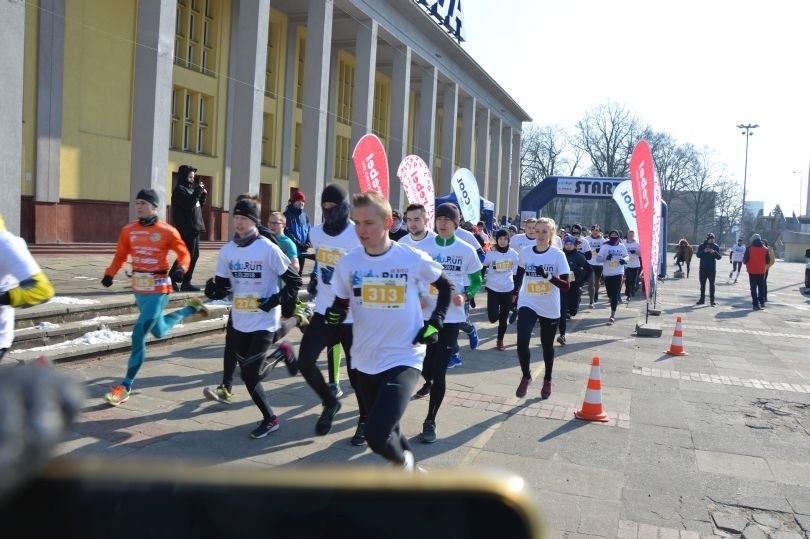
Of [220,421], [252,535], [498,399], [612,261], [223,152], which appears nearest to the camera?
[252,535]

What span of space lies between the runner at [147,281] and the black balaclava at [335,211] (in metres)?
1.47

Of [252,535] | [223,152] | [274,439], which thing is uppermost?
[223,152]

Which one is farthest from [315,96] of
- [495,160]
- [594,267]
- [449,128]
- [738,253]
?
[495,160]

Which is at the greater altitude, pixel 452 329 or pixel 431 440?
pixel 452 329

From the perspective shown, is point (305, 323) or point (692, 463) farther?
point (305, 323)

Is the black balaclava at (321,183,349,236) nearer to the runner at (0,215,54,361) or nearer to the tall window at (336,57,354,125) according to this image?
the runner at (0,215,54,361)

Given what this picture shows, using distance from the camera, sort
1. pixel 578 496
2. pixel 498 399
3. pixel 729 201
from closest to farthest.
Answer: pixel 578 496 → pixel 498 399 → pixel 729 201

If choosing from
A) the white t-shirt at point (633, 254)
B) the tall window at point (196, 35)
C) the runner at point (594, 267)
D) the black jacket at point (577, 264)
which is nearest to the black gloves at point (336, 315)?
the black jacket at point (577, 264)

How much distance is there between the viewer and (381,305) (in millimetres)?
4352

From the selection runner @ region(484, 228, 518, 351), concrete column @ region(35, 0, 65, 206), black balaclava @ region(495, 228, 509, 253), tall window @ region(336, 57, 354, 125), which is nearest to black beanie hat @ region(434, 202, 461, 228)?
runner @ region(484, 228, 518, 351)

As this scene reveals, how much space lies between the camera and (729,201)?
3457 inches

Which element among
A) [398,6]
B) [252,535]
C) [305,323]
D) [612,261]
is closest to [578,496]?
[305,323]

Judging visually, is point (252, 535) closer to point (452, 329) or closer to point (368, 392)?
point (368, 392)

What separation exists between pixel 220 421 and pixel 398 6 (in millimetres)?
25339
